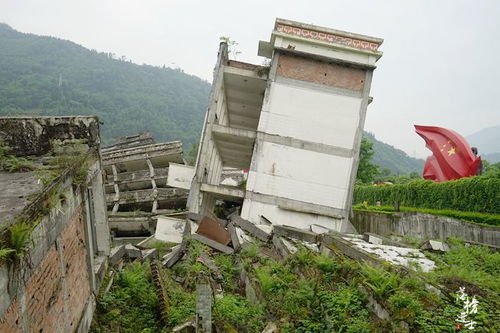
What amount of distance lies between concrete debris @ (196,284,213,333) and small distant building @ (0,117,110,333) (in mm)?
1717

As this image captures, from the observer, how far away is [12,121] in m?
6.03

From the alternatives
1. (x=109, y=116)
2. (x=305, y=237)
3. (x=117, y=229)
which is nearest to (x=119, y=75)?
(x=109, y=116)

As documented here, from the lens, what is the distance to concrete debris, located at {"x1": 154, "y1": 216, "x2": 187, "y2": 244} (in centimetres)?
1477

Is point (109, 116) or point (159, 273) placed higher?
point (109, 116)

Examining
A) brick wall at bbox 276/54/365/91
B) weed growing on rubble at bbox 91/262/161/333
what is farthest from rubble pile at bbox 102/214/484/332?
brick wall at bbox 276/54/365/91

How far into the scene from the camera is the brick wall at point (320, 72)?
17.0 meters

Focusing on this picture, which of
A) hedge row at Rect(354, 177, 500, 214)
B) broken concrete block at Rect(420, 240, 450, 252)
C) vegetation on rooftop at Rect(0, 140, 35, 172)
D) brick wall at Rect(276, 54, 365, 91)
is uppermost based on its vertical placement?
brick wall at Rect(276, 54, 365, 91)

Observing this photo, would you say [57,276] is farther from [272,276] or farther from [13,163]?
[272,276]

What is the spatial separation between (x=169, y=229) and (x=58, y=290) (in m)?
10.5

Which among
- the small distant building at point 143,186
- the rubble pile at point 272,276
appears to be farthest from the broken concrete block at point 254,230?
the small distant building at point 143,186

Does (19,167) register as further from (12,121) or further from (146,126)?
(146,126)

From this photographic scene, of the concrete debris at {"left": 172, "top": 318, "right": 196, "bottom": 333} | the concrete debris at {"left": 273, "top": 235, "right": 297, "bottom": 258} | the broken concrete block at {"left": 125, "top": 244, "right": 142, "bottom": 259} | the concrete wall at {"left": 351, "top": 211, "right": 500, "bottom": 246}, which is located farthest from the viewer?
the concrete wall at {"left": 351, "top": 211, "right": 500, "bottom": 246}

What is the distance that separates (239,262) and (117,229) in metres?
8.25

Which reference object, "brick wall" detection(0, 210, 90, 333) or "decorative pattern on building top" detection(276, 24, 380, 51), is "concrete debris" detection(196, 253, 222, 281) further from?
"decorative pattern on building top" detection(276, 24, 380, 51)
